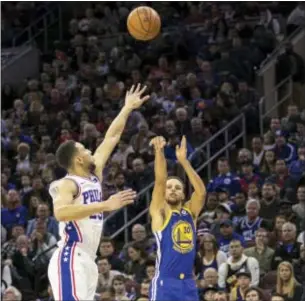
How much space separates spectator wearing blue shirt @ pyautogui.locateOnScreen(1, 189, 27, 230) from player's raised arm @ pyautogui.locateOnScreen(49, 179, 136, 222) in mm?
7185

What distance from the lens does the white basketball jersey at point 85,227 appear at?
402 inches

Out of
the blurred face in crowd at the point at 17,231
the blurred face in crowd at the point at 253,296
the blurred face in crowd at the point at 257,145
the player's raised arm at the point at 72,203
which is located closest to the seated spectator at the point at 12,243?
the blurred face in crowd at the point at 17,231

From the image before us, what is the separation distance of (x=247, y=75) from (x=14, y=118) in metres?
3.84

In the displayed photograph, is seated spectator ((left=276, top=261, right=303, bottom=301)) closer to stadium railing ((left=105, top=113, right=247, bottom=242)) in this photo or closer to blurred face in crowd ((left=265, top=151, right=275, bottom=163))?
blurred face in crowd ((left=265, top=151, right=275, bottom=163))

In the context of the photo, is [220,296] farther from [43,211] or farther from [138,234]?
[43,211]

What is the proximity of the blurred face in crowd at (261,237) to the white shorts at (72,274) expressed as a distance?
458 centimetres

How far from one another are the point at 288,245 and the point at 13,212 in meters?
4.43

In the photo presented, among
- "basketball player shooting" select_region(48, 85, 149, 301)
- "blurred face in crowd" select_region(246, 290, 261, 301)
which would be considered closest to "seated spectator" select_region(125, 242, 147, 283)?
"blurred face in crowd" select_region(246, 290, 261, 301)

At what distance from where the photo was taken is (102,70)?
70.1 ft

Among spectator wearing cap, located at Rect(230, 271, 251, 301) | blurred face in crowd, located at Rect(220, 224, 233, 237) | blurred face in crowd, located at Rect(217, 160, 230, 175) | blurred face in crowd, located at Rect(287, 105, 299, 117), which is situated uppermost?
blurred face in crowd, located at Rect(287, 105, 299, 117)

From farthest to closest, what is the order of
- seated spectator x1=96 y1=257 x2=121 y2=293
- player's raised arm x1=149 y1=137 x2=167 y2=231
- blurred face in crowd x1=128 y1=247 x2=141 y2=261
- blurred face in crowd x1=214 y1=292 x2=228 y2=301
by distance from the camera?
blurred face in crowd x1=128 y1=247 x2=141 y2=261 < seated spectator x1=96 y1=257 x2=121 y2=293 < blurred face in crowd x1=214 y1=292 x2=228 y2=301 < player's raised arm x1=149 y1=137 x2=167 y2=231

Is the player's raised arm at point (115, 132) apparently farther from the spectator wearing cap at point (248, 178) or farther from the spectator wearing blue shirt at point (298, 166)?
the spectator wearing cap at point (248, 178)

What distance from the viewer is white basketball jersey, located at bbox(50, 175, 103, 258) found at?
10219mm

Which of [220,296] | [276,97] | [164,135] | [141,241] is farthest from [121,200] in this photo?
[276,97]
